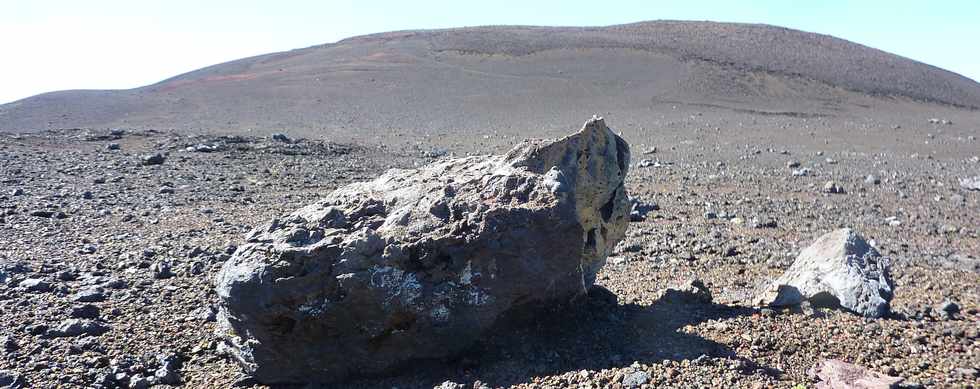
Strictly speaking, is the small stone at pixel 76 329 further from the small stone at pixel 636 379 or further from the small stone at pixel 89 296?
the small stone at pixel 636 379

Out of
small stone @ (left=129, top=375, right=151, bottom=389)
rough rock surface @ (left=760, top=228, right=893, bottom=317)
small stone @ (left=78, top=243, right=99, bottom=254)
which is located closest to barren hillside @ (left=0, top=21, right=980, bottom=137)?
small stone @ (left=78, top=243, right=99, bottom=254)

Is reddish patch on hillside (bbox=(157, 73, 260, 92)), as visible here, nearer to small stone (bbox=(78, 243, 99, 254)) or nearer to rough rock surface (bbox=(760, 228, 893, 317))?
small stone (bbox=(78, 243, 99, 254))

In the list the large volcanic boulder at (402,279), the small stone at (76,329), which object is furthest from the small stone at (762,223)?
the small stone at (76,329)

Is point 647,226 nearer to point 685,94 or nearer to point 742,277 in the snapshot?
point 742,277

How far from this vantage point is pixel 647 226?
833 cm

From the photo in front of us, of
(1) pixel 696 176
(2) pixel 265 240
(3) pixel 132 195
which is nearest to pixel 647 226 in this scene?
(1) pixel 696 176

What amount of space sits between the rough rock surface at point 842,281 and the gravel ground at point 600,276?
0.13 metres

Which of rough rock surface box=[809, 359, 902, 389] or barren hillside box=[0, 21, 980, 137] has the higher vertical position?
barren hillside box=[0, 21, 980, 137]

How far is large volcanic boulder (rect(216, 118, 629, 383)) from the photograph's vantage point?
Result: 3896 millimetres

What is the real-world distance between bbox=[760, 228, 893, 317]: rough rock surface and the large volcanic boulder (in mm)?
1582

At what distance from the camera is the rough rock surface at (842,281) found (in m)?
4.43

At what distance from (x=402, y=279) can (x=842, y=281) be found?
2.95 metres

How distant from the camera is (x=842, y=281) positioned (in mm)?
4590

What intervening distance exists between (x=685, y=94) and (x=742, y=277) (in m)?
22.5
